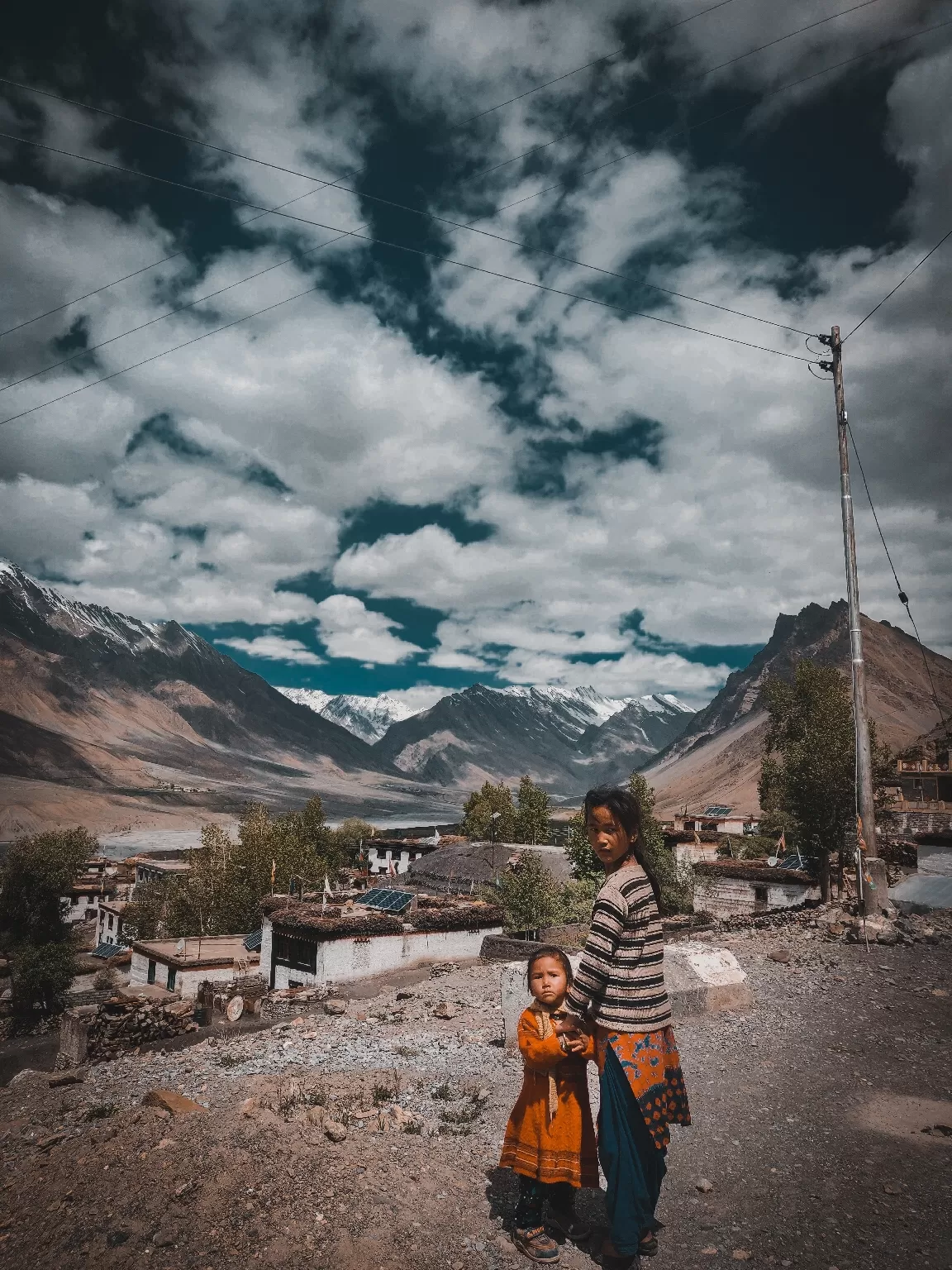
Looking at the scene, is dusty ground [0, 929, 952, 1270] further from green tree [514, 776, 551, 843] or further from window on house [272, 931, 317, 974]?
green tree [514, 776, 551, 843]

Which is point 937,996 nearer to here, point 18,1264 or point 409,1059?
point 409,1059

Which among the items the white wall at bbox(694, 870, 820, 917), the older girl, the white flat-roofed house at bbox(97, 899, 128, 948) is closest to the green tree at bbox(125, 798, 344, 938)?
the white flat-roofed house at bbox(97, 899, 128, 948)

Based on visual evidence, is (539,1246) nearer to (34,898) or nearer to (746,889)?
(746,889)

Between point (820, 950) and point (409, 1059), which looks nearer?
point (409, 1059)

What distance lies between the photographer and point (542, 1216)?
497 cm

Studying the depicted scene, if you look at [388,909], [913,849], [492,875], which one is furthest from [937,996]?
[492,875]

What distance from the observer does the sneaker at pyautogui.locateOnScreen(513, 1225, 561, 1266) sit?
470cm

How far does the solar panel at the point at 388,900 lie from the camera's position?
1331 inches

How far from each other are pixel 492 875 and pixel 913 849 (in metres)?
31.7

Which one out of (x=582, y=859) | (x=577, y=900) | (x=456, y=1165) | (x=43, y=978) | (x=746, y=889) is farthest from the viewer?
(x=582, y=859)

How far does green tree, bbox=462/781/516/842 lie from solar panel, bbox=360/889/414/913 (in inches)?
1642

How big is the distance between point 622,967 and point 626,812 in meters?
1.00

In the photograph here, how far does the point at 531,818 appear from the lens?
78562 mm

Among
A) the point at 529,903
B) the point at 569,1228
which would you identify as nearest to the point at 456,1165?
the point at 569,1228
